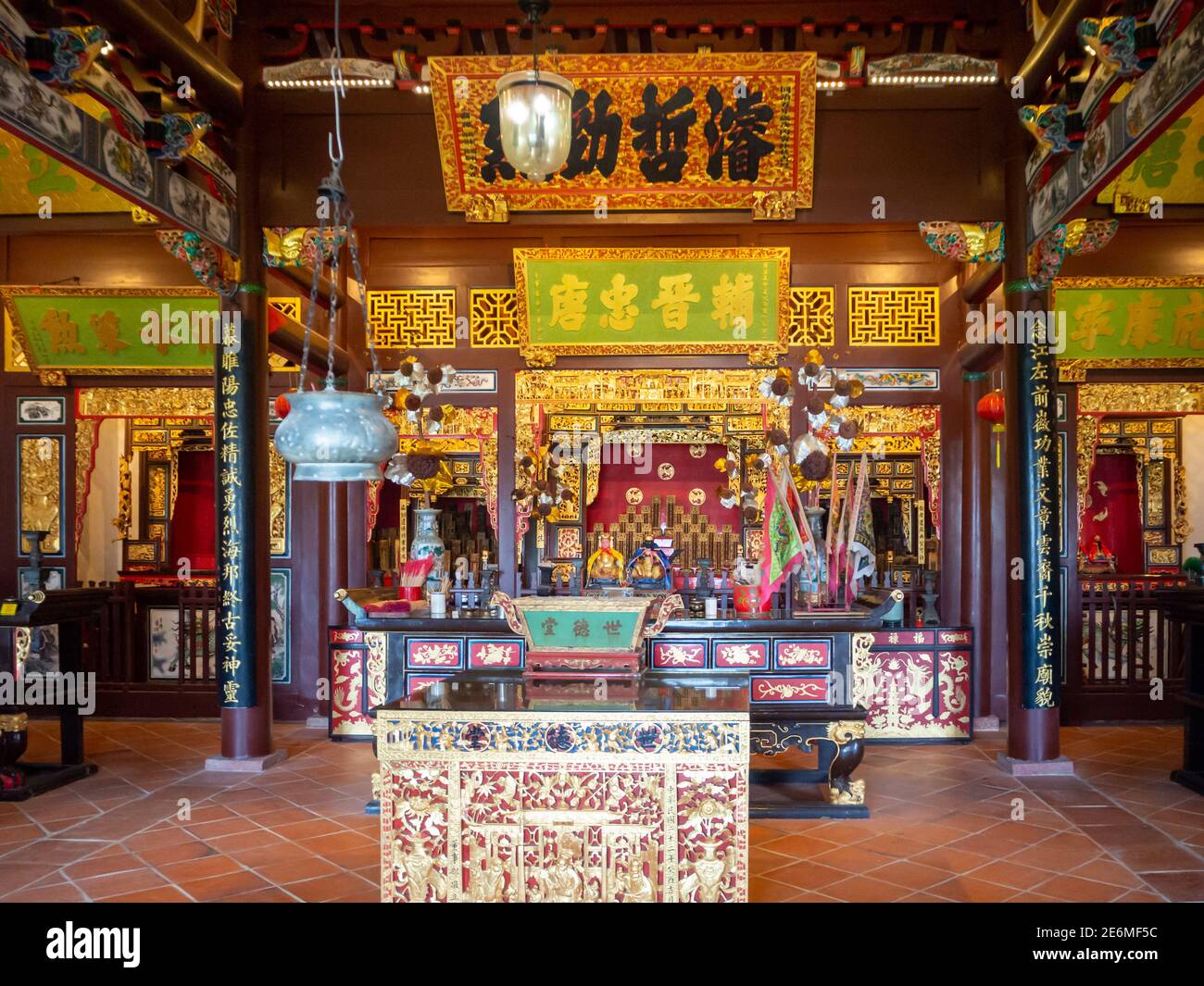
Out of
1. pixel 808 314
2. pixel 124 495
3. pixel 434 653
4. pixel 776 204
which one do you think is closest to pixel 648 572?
pixel 434 653

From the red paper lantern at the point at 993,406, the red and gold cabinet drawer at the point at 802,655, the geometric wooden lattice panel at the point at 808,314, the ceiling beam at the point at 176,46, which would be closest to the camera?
the ceiling beam at the point at 176,46

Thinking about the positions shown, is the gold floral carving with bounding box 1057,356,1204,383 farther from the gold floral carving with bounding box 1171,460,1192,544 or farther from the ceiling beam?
the ceiling beam

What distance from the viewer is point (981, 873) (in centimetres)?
383

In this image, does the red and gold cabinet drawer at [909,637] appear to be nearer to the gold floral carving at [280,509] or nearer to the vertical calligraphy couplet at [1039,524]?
the vertical calligraphy couplet at [1039,524]

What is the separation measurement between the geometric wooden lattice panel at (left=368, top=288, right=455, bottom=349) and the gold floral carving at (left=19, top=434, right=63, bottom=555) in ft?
8.74

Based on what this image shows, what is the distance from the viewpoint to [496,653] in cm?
543

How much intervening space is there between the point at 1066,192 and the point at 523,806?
420 centimetres

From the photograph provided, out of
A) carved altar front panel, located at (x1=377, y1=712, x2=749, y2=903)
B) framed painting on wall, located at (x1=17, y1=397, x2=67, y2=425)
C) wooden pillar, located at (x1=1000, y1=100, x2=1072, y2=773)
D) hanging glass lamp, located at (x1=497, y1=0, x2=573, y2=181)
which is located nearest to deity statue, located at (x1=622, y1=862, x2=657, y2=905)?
carved altar front panel, located at (x1=377, y1=712, x2=749, y2=903)

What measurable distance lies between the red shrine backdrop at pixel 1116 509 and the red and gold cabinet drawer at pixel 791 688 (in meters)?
5.41

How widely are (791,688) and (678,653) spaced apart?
0.62m

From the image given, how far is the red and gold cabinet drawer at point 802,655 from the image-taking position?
5.05m

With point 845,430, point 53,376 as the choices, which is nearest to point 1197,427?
point 845,430

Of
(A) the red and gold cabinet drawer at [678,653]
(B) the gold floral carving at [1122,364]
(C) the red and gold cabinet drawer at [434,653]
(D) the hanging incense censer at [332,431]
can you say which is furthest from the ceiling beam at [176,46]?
(B) the gold floral carving at [1122,364]

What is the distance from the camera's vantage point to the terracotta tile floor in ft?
12.1
